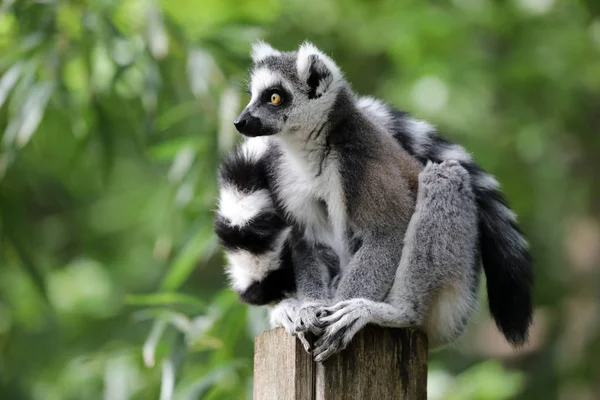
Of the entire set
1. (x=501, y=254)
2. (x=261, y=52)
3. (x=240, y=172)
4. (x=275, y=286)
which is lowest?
(x=275, y=286)

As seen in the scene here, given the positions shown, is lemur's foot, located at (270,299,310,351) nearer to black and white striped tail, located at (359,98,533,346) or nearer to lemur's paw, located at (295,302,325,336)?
lemur's paw, located at (295,302,325,336)

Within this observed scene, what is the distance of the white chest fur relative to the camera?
3.81 m

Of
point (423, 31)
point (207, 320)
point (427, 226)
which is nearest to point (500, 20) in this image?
point (423, 31)

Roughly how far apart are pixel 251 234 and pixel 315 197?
38 cm

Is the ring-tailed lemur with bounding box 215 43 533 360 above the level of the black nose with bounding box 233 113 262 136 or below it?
below

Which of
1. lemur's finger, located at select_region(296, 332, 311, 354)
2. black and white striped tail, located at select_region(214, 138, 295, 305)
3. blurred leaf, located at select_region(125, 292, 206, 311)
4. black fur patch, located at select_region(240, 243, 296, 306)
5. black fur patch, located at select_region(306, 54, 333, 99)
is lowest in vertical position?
blurred leaf, located at select_region(125, 292, 206, 311)

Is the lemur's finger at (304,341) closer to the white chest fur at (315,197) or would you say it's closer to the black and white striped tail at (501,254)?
the white chest fur at (315,197)

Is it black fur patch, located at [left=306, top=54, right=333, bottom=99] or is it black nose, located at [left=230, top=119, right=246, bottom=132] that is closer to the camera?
black nose, located at [left=230, top=119, right=246, bottom=132]

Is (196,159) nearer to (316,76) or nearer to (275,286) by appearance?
(316,76)

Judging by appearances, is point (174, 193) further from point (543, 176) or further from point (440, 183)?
point (543, 176)

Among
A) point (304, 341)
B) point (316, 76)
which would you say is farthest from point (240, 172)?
point (304, 341)

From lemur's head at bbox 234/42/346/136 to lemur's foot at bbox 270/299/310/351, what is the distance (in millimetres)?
796

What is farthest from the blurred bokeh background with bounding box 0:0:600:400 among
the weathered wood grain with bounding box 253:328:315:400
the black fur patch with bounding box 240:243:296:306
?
the weathered wood grain with bounding box 253:328:315:400

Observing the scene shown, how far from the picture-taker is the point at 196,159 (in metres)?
6.00
